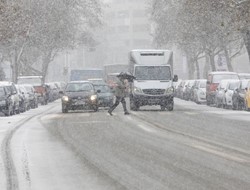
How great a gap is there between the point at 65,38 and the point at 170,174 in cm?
5928

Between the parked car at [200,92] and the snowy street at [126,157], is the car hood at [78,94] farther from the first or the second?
the parked car at [200,92]

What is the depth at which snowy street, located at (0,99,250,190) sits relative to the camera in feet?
33.1

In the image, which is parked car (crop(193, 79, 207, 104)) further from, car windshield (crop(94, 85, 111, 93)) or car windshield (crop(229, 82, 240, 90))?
car windshield (crop(94, 85, 111, 93))

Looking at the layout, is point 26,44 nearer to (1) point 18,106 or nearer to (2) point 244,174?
(1) point 18,106

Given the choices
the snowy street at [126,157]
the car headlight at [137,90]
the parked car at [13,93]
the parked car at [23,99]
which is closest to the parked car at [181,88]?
the parked car at [23,99]

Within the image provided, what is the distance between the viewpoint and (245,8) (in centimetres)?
3092

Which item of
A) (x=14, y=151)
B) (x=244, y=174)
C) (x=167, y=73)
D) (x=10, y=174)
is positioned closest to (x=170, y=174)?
(x=244, y=174)

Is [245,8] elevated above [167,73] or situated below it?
above

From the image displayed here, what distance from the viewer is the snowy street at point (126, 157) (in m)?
10.1

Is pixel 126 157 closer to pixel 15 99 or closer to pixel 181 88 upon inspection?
pixel 15 99

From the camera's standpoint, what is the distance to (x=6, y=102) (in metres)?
33.6

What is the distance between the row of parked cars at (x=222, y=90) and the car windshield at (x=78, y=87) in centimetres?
735

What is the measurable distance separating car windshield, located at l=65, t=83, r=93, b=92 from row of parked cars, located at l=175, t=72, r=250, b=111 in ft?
24.1

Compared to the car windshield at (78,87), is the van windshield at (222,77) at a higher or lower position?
higher
